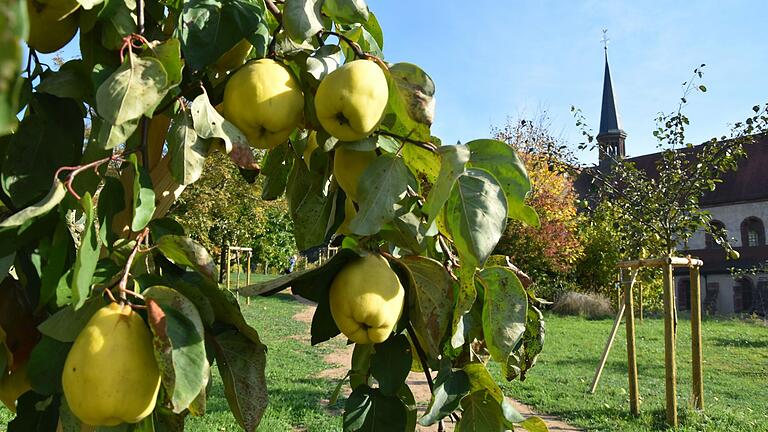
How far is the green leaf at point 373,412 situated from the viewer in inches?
38.9

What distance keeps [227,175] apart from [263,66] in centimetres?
1565

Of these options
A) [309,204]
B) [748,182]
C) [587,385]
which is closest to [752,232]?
[748,182]

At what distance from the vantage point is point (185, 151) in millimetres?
811

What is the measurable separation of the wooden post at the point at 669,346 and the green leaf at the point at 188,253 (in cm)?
567

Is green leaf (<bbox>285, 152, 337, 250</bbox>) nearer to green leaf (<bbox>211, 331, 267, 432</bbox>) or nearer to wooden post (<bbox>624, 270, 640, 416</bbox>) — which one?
green leaf (<bbox>211, 331, 267, 432</bbox>)

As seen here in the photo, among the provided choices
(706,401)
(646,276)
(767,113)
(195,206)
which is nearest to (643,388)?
(706,401)

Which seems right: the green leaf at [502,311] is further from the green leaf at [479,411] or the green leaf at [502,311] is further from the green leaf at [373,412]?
the green leaf at [373,412]

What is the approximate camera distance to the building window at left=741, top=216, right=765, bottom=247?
32.2 meters

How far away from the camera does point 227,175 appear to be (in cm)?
1606

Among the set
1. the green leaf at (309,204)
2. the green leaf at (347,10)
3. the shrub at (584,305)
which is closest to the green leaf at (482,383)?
the green leaf at (309,204)

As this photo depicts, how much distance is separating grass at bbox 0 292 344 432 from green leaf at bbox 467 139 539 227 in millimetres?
4082

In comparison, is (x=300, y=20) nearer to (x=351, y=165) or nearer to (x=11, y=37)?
(x=351, y=165)

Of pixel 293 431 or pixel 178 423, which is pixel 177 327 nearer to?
pixel 178 423

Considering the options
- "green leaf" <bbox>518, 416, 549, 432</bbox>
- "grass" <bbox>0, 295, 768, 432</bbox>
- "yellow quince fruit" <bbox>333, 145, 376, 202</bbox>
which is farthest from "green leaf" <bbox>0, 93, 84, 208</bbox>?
"grass" <bbox>0, 295, 768, 432</bbox>
